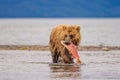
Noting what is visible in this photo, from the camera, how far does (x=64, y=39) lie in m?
26.3

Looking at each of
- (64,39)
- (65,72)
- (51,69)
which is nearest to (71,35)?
(64,39)

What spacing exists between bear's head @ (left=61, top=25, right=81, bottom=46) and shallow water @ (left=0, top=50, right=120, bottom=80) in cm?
109

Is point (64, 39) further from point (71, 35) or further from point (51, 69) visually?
point (51, 69)

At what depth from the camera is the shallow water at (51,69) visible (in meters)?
21.9

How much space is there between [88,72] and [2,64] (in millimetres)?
5279

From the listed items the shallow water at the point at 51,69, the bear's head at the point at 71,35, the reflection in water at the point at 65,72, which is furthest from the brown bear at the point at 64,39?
the reflection in water at the point at 65,72

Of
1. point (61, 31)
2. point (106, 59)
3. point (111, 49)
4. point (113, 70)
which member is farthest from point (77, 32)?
point (111, 49)

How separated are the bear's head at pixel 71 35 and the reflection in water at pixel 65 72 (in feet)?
3.75

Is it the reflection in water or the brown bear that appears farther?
the brown bear

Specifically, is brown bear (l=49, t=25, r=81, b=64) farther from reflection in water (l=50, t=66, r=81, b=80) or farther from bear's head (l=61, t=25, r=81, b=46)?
reflection in water (l=50, t=66, r=81, b=80)

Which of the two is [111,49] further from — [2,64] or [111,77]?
[111,77]

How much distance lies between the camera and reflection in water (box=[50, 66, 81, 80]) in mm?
21906

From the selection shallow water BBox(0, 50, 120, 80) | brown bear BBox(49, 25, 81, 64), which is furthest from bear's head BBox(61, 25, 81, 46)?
shallow water BBox(0, 50, 120, 80)

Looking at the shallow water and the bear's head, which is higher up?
the bear's head
